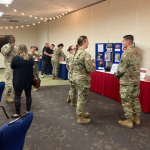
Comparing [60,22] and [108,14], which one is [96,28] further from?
[60,22]

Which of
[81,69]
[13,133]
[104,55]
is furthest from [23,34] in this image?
[13,133]

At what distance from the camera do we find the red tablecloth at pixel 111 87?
3.21 m

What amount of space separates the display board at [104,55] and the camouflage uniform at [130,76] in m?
1.91

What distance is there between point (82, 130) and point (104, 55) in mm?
2583

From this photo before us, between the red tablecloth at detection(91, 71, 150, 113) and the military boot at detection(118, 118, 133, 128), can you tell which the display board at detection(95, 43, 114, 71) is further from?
the military boot at detection(118, 118, 133, 128)

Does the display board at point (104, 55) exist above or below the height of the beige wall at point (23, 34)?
below

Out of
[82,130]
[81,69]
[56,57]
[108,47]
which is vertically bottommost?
[82,130]

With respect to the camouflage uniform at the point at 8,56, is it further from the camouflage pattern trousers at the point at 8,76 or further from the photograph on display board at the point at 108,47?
the photograph on display board at the point at 108,47

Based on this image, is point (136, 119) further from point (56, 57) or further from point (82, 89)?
point (56, 57)

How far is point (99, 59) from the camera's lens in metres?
4.71

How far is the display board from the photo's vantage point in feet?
15.0

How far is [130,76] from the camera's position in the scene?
2596mm

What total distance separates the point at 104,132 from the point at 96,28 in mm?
4006

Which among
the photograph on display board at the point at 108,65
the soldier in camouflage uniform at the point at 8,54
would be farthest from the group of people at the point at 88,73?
the photograph on display board at the point at 108,65
